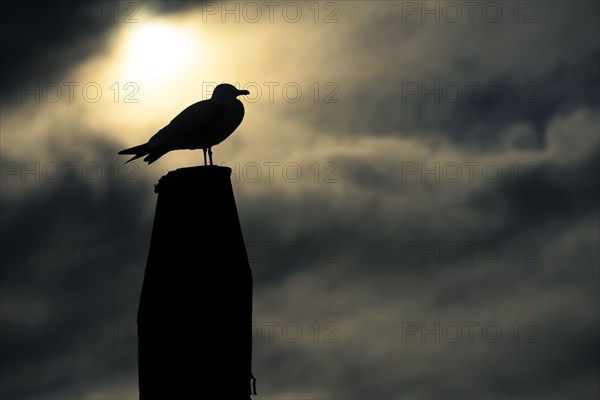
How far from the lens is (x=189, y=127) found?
13.9 metres

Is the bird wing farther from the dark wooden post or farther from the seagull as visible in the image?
the dark wooden post

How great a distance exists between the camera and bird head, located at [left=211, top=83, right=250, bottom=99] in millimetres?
14570

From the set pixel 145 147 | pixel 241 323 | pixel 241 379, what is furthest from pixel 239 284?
pixel 145 147

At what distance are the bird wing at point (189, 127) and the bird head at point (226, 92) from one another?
408mm

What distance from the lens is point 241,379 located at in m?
8.34

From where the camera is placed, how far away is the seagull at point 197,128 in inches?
545

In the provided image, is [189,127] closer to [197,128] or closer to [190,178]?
[197,128]

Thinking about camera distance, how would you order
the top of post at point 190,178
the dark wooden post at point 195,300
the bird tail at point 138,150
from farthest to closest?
the bird tail at point 138,150
the top of post at point 190,178
the dark wooden post at point 195,300

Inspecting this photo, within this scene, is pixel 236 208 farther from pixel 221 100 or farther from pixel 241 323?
pixel 221 100

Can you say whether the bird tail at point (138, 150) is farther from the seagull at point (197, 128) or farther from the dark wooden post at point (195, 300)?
the dark wooden post at point (195, 300)

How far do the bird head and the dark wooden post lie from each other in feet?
19.3

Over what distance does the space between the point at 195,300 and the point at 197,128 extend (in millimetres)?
6090

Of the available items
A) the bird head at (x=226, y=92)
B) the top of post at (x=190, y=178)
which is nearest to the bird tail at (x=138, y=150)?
the bird head at (x=226, y=92)

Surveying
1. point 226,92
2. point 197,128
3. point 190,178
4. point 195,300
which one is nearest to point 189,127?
point 197,128
